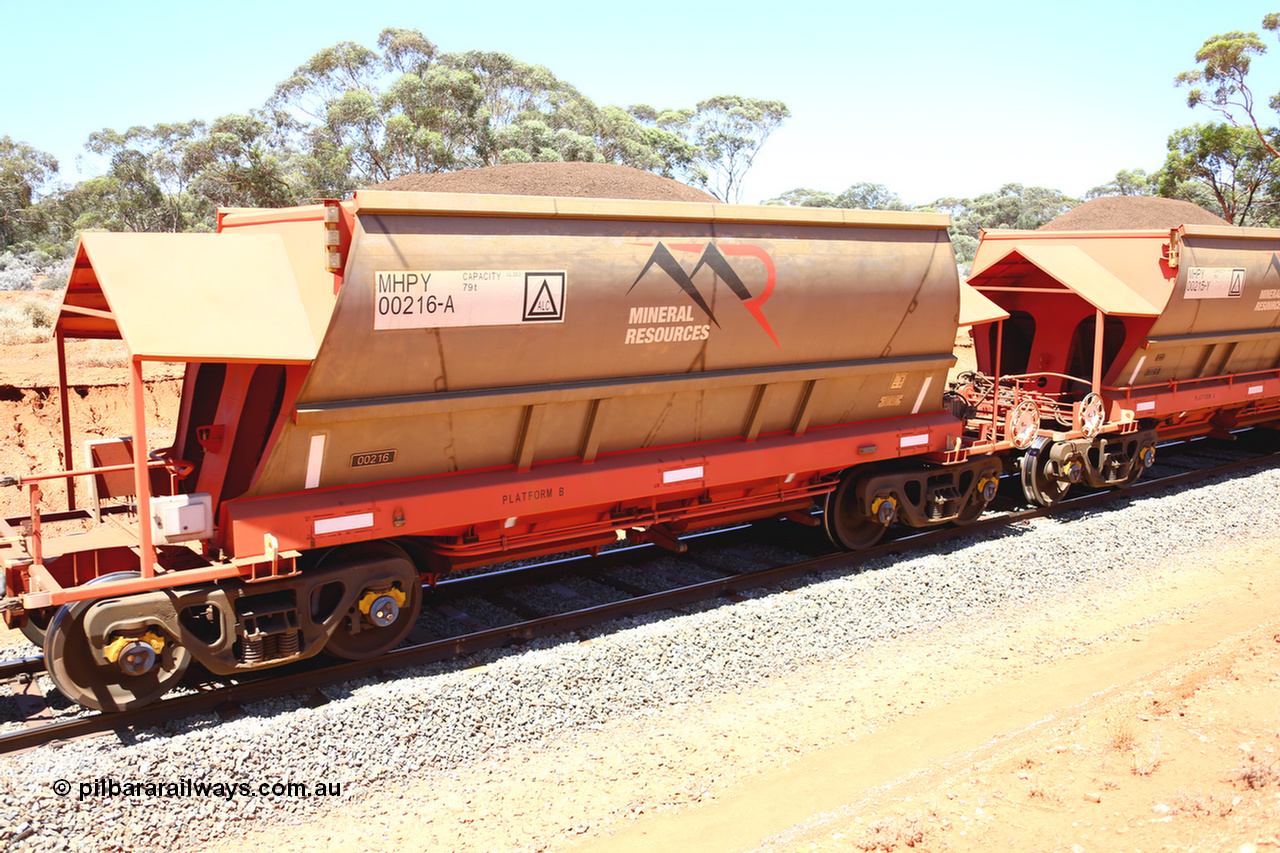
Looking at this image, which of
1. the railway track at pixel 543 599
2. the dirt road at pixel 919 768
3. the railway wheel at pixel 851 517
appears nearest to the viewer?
the dirt road at pixel 919 768

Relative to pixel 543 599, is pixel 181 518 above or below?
A: above

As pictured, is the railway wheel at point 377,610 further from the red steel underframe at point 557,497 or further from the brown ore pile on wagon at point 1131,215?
the brown ore pile on wagon at point 1131,215

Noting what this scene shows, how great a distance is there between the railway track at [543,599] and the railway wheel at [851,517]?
8.5 inches

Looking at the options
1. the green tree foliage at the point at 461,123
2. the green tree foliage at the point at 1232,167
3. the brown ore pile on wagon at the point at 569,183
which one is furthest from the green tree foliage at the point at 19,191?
the green tree foliage at the point at 1232,167

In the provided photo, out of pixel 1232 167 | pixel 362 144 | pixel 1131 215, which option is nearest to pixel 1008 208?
pixel 1232 167

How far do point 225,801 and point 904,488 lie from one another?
7.51m

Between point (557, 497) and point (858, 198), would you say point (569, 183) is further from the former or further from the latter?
point (858, 198)

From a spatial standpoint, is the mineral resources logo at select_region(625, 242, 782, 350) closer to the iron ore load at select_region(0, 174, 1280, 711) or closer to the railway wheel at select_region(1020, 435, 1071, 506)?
the iron ore load at select_region(0, 174, 1280, 711)

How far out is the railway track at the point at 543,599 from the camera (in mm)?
6352

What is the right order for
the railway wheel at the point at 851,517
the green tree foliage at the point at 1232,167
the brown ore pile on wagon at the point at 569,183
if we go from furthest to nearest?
the green tree foliage at the point at 1232,167, the brown ore pile on wagon at the point at 569,183, the railway wheel at the point at 851,517

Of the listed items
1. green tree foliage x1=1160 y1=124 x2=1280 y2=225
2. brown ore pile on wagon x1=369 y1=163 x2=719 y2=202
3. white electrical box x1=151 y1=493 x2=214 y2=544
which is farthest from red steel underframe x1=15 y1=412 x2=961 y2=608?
green tree foliage x1=1160 y1=124 x2=1280 y2=225

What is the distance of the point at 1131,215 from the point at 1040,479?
28.2 metres

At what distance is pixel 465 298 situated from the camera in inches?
265

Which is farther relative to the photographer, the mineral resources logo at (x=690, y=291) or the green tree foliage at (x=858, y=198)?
the green tree foliage at (x=858, y=198)
